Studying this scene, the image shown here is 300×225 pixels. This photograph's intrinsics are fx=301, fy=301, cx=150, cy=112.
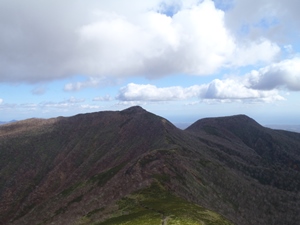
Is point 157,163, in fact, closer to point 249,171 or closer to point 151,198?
point 151,198

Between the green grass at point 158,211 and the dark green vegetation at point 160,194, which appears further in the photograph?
the dark green vegetation at point 160,194

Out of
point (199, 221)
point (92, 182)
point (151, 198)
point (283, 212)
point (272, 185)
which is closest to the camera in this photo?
point (199, 221)

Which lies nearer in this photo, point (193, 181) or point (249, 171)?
point (193, 181)

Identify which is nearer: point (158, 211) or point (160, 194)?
point (158, 211)

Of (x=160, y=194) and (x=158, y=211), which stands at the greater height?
(x=158, y=211)

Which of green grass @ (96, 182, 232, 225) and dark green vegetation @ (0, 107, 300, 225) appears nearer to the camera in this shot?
green grass @ (96, 182, 232, 225)

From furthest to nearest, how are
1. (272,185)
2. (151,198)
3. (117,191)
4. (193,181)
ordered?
(272,185) → (193,181) → (117,191) → (151,198)

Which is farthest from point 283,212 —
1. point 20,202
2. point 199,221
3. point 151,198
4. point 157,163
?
point 20,202

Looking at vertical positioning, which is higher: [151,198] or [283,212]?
[151,198]
